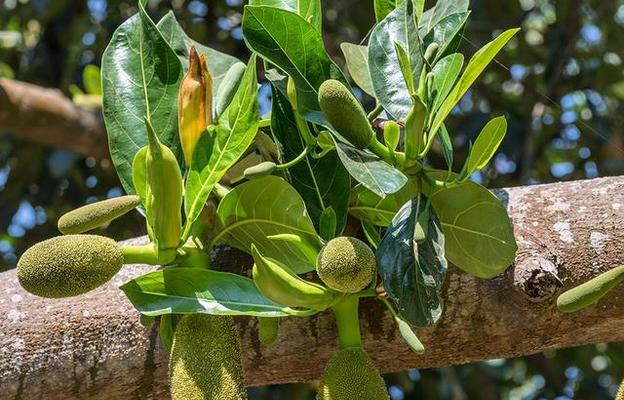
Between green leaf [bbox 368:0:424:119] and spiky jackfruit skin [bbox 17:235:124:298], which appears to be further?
green leaf [bbox 368:0:424:119]

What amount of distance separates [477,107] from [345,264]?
1.73 meters

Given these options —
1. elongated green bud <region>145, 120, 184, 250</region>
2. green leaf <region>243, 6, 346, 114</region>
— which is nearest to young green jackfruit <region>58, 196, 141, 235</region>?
elongated green bud <region>145, 120, 184, 250</region>

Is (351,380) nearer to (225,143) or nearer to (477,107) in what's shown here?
(225,143)

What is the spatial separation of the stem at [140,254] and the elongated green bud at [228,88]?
12 centimetres

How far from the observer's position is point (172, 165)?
61 centimetres

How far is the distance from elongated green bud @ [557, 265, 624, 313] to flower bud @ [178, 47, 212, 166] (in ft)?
0.87

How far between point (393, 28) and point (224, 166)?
150 mm

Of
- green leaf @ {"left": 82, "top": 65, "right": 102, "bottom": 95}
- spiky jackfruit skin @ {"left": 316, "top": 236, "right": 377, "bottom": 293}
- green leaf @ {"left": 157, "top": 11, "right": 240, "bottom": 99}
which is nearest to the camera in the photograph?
spiky jackfruit skin @ {"left": 316, "top": 236, "right": 377, "bottom": 293}

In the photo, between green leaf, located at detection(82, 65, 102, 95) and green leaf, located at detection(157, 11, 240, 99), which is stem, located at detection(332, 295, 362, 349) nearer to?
green leaf, located at detection(157, 11, 240, 99)

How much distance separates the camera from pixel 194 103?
69 cm

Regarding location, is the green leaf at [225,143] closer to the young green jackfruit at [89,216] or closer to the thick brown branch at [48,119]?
the young green jackfruit at [89,216]

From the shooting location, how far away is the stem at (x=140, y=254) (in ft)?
2.13

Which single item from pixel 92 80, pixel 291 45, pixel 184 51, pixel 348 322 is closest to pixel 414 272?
pixel 348 322

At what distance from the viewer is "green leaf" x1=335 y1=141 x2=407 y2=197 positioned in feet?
1.98
